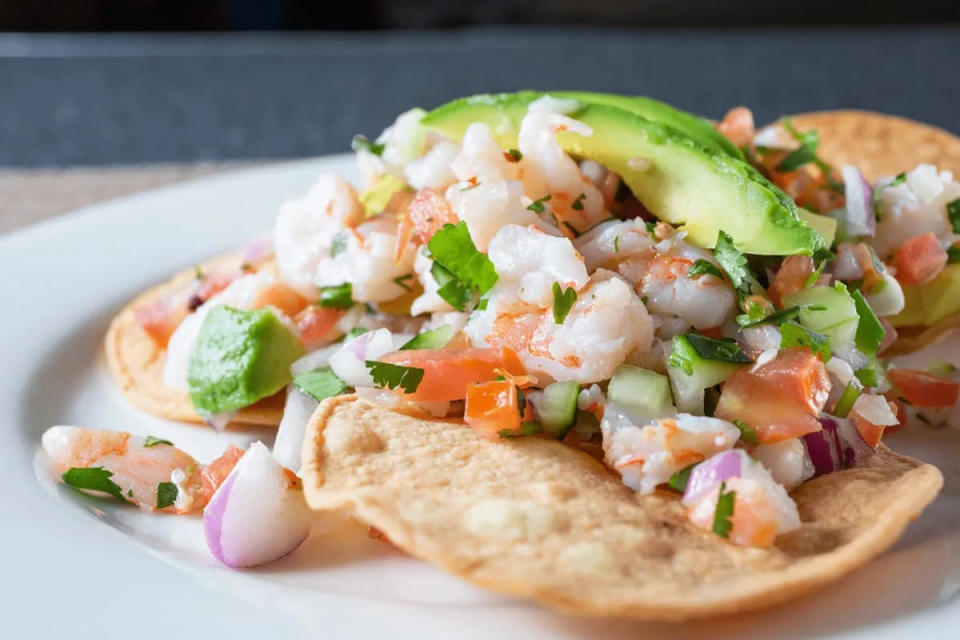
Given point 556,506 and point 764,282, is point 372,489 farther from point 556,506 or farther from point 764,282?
point 764,282

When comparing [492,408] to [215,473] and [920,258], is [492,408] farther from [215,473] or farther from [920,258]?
[920,258]

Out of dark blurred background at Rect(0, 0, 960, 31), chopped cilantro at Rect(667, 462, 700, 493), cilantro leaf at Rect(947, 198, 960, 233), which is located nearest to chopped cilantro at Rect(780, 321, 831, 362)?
chopped cilantro at Rect(667, 462, 700, 493)

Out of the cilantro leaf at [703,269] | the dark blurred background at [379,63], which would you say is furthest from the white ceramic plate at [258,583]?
the dark blurred background at [379,63]

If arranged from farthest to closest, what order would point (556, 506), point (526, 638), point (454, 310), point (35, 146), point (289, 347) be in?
point (35, 146)
point (289, 347)
point (454, 310)
point (556, 506)
point (526, 638)

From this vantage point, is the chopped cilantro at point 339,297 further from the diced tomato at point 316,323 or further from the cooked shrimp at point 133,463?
the cooked shrimp at point 133,463

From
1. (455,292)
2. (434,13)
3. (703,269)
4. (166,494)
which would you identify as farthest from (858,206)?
(434,13)

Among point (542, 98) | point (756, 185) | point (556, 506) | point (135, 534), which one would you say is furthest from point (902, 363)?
point (135, 534)
